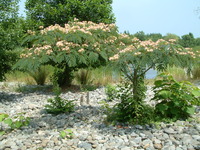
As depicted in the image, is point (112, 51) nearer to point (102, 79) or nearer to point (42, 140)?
point (42, 140)

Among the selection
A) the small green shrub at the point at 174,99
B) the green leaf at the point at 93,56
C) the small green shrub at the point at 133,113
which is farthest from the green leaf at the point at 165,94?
the green leaf at the point at 93,56

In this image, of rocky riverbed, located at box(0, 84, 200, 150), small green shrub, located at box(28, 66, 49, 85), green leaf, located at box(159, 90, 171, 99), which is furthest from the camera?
small green shrub, located at box(28, 66, 49, 85)

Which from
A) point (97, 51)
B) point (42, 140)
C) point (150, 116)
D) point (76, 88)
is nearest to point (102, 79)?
point (76, 88)

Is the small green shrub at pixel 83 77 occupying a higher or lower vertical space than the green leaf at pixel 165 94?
higher

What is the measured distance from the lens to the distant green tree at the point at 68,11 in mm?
9766

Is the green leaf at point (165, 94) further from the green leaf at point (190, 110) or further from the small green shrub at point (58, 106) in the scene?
the small green shrub at point (58, 106)

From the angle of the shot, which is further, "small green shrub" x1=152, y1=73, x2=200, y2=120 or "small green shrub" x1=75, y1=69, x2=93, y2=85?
"small green shrub" x1=75, y1=69, x2=93, y2=85

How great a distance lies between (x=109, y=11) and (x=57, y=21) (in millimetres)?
2345

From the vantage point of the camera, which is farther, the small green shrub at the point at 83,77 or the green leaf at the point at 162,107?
the small green shrub at the point at 83,77

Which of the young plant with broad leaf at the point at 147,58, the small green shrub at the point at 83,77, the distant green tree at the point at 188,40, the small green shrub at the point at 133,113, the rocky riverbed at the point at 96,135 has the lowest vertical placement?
the rocky riverbed at the point at 96,135

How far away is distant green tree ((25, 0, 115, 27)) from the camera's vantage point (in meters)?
9.77

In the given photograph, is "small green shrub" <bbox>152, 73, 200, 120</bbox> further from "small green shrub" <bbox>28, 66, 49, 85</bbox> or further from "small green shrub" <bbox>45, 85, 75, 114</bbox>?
"small green shrub" <bbox>28, 66, 49, 85</bbox>

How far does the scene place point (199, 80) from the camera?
847 centimetres

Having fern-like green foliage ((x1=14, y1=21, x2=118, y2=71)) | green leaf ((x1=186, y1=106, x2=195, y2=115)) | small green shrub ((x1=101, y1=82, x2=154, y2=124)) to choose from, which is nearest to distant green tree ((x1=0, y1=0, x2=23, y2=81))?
fern-like green foliage ((x1=14, y1=21, x2=118, y2=71))
